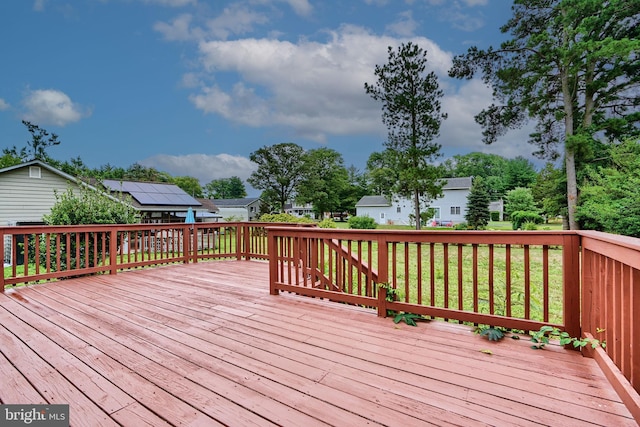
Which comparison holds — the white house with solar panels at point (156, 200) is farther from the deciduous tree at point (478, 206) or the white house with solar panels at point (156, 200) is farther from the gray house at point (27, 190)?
the deciduous tree at point (478, 206)

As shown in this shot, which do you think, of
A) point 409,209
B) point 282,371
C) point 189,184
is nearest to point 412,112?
point 282,371

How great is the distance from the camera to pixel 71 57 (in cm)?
1703

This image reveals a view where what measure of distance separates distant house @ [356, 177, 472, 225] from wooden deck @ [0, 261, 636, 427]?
25.7 meters

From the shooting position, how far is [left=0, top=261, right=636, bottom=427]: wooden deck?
5.02 ft

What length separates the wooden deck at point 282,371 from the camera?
1529 mm

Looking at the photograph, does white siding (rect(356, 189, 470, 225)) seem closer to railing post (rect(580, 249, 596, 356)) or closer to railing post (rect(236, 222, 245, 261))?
railing post (rect(236, 222, 245, 261))

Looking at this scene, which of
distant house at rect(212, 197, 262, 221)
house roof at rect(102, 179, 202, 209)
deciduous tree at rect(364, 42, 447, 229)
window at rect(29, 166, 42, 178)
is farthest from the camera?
distant house at rect(212, 197, 262, 221)

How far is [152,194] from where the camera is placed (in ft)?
51.0

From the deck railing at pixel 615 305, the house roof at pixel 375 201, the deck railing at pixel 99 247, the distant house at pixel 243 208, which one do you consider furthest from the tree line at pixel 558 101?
the distant house at pixel 243 208

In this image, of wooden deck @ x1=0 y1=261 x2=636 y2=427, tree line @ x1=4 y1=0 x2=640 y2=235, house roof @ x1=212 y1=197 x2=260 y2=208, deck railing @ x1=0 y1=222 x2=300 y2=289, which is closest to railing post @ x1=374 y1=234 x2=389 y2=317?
wooden deck @ x1=0 y1=261 x2=636 y2=427

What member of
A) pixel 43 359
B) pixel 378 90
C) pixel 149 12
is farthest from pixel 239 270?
pixel 378 90

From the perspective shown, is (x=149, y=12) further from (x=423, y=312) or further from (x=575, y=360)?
(x=575, y=360)

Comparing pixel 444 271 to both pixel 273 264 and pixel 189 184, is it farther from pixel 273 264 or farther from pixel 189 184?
pixel 189 184

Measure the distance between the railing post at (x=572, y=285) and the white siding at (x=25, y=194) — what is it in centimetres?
1201
